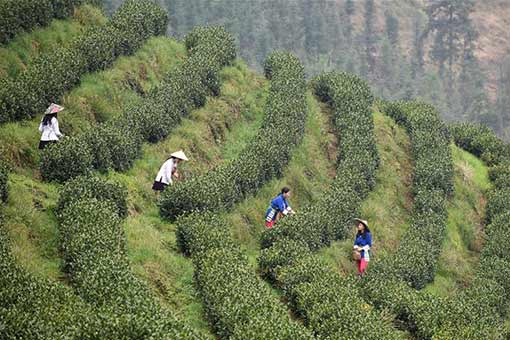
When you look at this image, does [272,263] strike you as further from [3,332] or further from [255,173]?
[3,332]

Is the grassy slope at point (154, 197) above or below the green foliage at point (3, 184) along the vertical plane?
below

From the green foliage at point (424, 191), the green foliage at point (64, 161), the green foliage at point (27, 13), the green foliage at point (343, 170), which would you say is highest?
the green foliage at point (27, 13)

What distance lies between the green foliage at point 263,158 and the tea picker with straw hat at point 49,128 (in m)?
3.67

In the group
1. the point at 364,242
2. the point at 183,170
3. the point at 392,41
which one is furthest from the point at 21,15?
the point at 392,41

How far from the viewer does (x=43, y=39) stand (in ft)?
A: 93.4

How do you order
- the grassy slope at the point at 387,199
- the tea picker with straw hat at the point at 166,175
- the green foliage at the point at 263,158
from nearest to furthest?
the green foliage at the point at 263,158 → the tea picker with straw hat at the point at 166,175 → the grassy slope at the point at 387,199

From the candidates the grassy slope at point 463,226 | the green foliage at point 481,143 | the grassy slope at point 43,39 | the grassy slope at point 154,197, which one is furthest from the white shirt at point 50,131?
the green foliage at point 481,143

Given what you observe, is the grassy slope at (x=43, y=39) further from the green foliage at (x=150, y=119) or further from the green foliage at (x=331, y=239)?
the green foliage at (x=331, y=239)

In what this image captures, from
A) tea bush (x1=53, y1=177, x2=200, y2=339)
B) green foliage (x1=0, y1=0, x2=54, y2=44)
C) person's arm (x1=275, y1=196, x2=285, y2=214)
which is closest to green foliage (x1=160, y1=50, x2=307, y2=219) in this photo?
person's arm (x1=275, y1=196, x2=285, y2=214)

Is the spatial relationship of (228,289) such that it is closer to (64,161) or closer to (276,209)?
(64,161)

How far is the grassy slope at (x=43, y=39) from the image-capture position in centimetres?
2573

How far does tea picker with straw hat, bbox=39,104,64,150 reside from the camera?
70.6 feet

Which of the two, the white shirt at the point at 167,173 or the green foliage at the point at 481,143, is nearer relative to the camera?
the white shirt at the point at 167,173

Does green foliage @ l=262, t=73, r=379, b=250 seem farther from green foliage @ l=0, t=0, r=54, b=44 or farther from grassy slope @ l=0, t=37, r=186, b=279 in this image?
green foliage @ l=0, t=0, r=54, b=44
